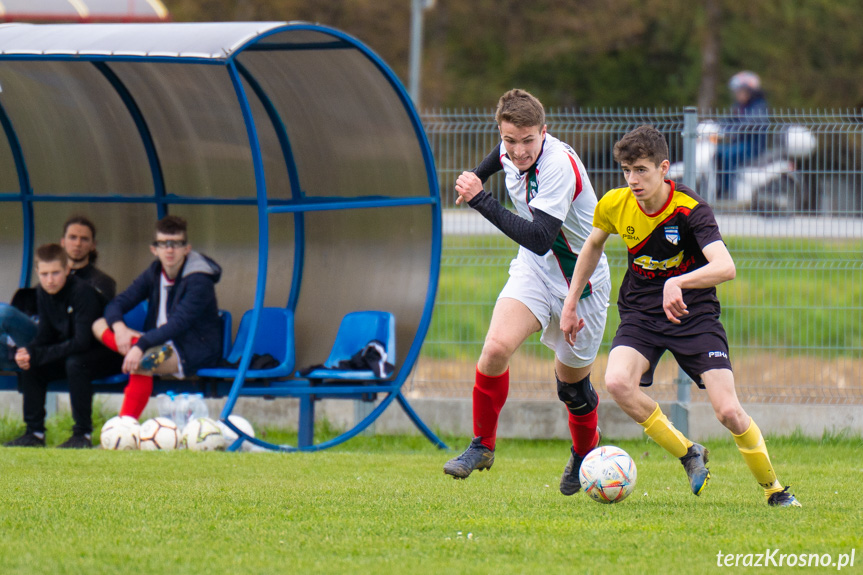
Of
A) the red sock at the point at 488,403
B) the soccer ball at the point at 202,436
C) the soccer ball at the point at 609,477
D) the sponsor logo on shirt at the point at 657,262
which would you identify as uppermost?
the sponsor logo on shirt at the point at 657,262

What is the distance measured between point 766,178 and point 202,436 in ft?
15.2

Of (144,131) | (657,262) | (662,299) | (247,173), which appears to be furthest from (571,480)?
(144,131)

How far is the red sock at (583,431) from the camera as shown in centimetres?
652

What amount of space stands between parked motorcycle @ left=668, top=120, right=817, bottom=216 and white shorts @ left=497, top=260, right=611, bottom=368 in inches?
127

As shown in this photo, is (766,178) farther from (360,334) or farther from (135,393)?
(135,393)

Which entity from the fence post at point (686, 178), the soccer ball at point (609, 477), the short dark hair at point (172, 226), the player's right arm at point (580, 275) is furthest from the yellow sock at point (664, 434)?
the short dark hair at point (172, 226)

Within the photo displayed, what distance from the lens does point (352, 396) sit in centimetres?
924

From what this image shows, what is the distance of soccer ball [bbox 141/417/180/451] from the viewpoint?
335 inches

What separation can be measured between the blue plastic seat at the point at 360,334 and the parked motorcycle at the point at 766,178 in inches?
103

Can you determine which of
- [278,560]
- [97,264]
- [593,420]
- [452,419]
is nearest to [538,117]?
[593,420]

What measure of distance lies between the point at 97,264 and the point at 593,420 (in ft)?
18.8

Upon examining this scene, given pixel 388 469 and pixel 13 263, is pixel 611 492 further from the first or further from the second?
pixel 13 263

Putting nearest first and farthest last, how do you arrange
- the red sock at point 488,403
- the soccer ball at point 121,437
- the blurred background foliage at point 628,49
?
1. the red sock at point 488,403
2. the soccer ball at point 121,437
3. the blurred background foliage at point 628,49

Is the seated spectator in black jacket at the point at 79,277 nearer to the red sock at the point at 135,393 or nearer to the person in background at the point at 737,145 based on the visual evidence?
the red sock at the point at 135,393
